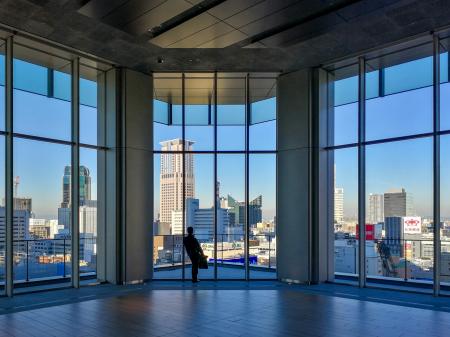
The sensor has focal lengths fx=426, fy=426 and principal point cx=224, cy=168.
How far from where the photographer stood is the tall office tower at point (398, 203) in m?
9.92

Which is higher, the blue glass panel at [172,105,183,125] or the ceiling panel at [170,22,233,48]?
the ceiling panel at [170,22,233,48]

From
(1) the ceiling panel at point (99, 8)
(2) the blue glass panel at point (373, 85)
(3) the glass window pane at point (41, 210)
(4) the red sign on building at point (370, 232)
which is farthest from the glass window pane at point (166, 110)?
(4) the red sign on building at point (370, 232)

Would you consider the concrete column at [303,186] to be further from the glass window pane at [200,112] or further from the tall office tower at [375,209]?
the glass window pane at [200,112]

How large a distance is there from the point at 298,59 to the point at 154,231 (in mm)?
5904

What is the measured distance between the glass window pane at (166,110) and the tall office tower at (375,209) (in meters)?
5.31

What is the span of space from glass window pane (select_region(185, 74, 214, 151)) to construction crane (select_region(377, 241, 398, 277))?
5050mm

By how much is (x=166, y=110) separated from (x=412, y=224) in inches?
277

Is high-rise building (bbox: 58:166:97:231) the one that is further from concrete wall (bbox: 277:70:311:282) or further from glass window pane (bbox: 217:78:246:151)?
concrete wall (bbox: 277:70:311:282)

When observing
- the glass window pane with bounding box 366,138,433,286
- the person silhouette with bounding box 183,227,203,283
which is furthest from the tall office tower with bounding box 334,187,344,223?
the person silhouette with bounding box 183,227,203,283

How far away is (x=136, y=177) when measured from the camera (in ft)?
36.8

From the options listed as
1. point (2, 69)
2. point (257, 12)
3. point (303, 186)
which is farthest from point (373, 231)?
point (2, 69)

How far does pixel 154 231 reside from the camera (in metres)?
11.7

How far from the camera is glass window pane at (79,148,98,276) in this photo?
35.1 ft

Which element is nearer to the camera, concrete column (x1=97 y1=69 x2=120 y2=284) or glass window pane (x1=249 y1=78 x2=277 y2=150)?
concrete column (x1=97 y1=69 x2=120 y2=284)
